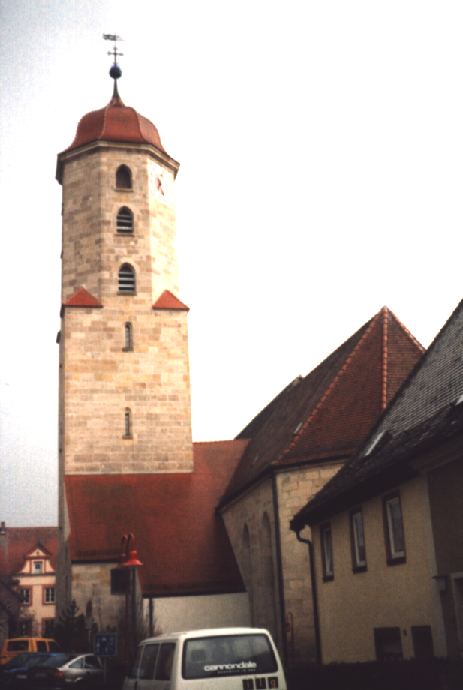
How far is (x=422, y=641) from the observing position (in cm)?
1464

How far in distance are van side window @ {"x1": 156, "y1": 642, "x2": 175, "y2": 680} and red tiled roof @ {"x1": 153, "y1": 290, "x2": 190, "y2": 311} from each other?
81.8 feet

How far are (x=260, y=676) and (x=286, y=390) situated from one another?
82.5 ft

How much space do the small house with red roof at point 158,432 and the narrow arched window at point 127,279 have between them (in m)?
0.06

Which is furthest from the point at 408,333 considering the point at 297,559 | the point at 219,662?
the point at 219,662

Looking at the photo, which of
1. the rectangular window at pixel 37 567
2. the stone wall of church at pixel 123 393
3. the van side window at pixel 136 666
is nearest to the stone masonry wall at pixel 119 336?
the stone wall of church at pixel 123 393

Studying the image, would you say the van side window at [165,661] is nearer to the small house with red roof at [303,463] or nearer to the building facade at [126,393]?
the small house with red roof at [303,463]

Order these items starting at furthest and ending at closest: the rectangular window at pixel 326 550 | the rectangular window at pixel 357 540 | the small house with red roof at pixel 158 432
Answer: the small house with red roof at pixel 158 432 → the rectangular window at pixel 326 550 → the rectangular window at pixel 357 540

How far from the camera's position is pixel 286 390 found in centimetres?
3569

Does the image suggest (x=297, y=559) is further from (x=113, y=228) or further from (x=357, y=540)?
(x=113, y=228)

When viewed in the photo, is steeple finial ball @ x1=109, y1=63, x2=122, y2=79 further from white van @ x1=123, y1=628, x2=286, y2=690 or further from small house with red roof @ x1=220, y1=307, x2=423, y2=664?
white van @ x1=123, y1=628, x2=286, y2=690

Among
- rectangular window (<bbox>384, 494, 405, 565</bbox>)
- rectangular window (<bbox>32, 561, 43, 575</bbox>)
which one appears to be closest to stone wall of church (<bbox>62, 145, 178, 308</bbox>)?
rectangular window (<bbox>384, 494, 405, 565</bbox>)

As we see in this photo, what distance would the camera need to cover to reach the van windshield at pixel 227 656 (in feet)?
34.6

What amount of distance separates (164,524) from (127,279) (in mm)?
9630

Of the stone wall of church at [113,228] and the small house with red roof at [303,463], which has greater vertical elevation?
the stone wall of church at [113,228]
